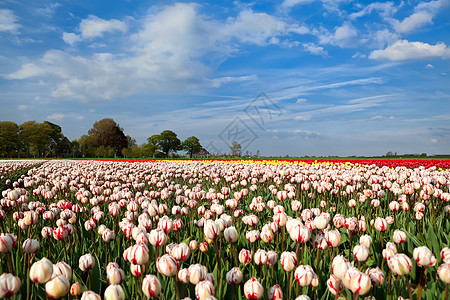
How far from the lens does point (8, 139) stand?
265 feet

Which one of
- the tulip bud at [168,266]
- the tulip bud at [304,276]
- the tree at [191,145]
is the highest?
the tree at [191,145]

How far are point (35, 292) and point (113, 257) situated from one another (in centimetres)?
101

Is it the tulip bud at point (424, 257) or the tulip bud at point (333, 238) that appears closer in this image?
the tulip bud at point (424, 257)

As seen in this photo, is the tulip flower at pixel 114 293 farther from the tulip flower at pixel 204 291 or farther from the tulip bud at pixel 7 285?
the tulip bud at pixel 7 285

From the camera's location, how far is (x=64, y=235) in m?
3.60

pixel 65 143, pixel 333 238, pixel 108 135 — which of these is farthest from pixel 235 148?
pixel 65 143

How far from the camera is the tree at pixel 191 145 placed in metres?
115

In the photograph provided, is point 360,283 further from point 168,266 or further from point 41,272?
point 41,272

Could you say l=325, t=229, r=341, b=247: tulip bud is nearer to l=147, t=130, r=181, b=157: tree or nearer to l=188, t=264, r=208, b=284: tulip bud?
l=188, t=264, r=208, b=284: tulip bud

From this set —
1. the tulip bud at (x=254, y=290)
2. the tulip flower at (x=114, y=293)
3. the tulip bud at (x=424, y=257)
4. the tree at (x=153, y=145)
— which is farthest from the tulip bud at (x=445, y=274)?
the tree at (x=153, y=145)

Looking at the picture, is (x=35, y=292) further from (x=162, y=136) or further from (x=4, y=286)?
(x=162, y=136)

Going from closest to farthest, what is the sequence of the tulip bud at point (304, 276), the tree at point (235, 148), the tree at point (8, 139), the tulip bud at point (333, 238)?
the tulip bud at point (304, 276), the tulip bud at point (333, 238), the tree at point (235, 148), the tree at point (8, 139)

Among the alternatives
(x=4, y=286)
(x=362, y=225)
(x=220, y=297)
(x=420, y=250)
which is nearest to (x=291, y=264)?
(x=220, y=297)

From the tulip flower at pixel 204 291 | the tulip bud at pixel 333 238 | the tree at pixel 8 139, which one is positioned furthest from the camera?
the tree at pixel 8 139
